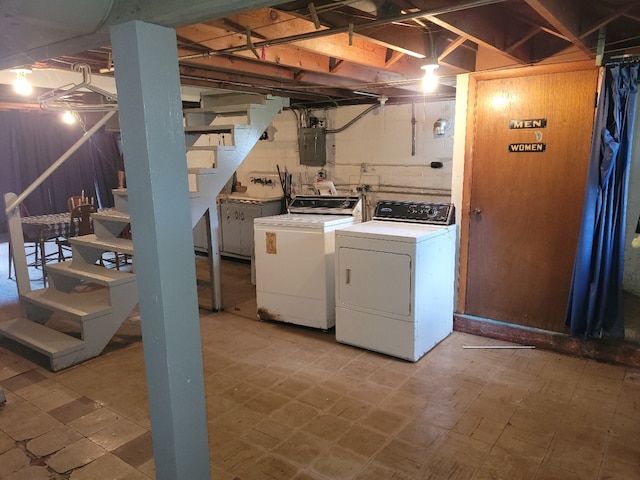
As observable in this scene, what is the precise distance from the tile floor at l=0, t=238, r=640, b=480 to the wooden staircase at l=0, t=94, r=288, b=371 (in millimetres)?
184

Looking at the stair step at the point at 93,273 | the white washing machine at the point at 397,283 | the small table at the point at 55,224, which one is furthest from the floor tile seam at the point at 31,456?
the small table at the point at 55,224

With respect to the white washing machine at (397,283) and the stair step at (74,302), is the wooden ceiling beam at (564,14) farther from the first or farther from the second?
the stair step at (74,302)

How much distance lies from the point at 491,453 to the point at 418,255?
137 centimetres

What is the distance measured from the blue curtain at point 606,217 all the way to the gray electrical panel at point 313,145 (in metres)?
3.31

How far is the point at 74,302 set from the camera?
11.9 feet

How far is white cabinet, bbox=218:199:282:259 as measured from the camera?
6055 mm

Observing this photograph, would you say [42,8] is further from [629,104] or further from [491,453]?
[629,104]

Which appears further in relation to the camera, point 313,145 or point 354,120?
point 313,145

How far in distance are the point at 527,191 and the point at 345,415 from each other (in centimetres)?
224

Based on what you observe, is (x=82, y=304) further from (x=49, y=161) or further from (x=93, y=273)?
(x=49, y=161)

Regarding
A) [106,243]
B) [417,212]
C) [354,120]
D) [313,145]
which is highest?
[354,120]

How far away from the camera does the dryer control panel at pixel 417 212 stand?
374 cm

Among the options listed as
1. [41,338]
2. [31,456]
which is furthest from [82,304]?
[31,456]

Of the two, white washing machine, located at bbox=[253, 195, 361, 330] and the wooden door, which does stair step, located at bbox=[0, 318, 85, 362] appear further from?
the wooden door
